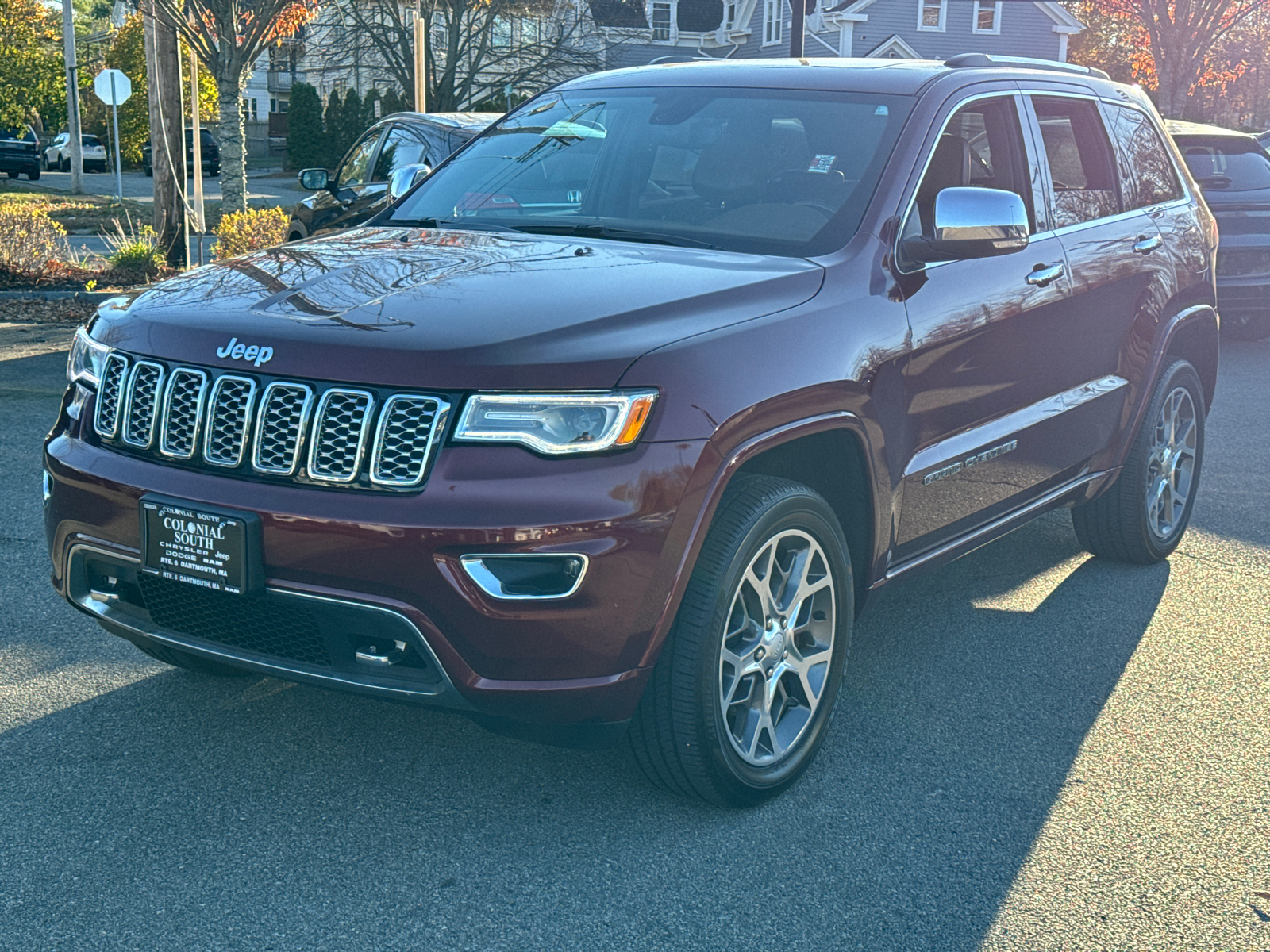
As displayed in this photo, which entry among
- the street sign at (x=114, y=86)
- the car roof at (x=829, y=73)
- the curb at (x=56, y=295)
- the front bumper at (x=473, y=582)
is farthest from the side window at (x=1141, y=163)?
the street sign at (x=114, y=86)

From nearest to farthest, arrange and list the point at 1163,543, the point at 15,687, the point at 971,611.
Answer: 1. the point at 15,687
2. the point at 971,611
3. the point at 1163,543

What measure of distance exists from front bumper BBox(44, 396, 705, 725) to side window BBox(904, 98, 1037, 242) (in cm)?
177

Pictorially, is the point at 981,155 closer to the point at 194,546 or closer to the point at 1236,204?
the point at 194,546

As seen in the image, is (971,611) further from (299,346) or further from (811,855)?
(299,346)

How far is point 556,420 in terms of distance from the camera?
314cm

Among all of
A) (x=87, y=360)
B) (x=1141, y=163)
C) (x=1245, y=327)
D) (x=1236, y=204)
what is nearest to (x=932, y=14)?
(x=1245, y=327)

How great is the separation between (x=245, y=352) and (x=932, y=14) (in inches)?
1653

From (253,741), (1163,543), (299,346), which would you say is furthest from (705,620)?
(1163,543)

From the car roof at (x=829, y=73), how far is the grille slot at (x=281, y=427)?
7.23 ft

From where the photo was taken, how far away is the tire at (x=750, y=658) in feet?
11.1

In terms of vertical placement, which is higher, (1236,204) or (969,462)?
(1236,204)

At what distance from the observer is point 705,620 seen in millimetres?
3346

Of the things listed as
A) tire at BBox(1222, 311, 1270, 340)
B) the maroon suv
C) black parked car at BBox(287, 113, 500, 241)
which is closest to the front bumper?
the maroon suv

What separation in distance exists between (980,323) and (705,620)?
1557 millimetres
